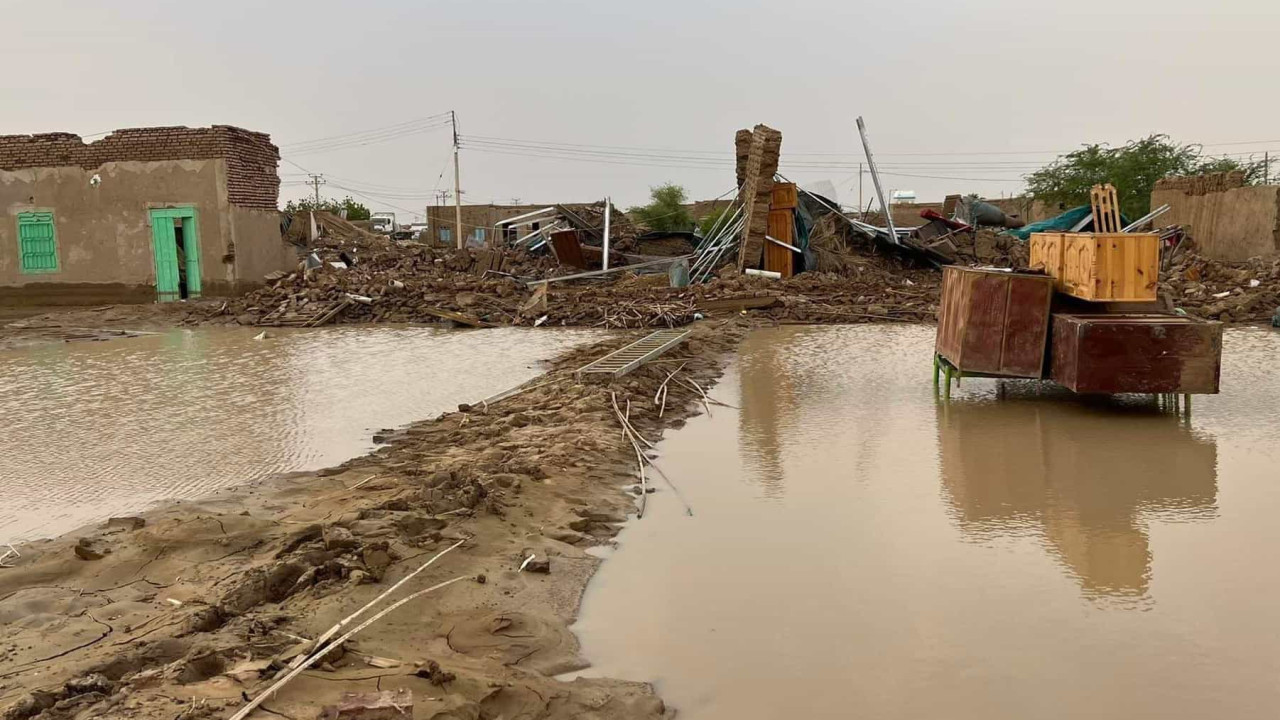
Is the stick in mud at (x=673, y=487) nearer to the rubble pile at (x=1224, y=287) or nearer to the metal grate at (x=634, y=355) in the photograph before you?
the metal grate at (x=634, y=355)

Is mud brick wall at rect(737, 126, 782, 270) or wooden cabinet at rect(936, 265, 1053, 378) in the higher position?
mud brick wall at rect(737, 126, 782, 270)

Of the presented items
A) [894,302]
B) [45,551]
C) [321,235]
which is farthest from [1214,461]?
[321,235]

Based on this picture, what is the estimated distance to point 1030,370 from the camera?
323 inches

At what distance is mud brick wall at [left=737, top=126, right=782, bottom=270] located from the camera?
2141 centimetres

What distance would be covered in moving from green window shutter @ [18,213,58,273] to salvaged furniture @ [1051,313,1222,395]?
2143cm

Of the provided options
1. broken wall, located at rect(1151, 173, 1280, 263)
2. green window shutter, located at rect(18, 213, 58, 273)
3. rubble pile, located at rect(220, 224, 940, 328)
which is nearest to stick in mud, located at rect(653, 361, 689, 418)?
rubble pile, located at rect(220, 224, 940, 328)

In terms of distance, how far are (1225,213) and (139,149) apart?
24.9 m

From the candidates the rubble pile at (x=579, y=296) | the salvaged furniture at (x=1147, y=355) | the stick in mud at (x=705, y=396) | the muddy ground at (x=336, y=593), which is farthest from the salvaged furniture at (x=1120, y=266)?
the rubble pile at (x=579, y=296)

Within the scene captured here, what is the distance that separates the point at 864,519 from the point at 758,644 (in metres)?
1.78

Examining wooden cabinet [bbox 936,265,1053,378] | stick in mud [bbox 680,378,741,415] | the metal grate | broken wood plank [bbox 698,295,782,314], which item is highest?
wooden cabinet [bbox 936,265,1053,378]

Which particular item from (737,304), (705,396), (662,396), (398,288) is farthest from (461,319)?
(662,396)

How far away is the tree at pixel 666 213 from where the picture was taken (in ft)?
121

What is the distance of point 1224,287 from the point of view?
1753cm

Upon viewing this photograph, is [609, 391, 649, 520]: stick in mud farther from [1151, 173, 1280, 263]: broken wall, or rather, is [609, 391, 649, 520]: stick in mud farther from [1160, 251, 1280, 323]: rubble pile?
[1151, 173, 1280, 263]: broken wall
